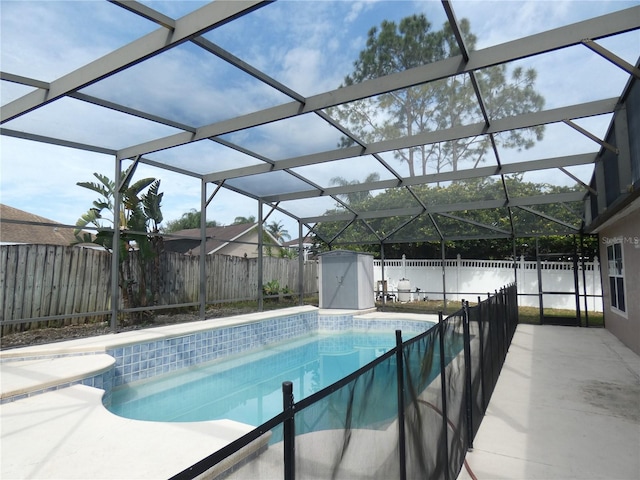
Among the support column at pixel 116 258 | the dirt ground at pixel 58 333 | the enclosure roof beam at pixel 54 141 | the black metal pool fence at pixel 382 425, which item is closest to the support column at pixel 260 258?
the dirt ground at pixel 58 333

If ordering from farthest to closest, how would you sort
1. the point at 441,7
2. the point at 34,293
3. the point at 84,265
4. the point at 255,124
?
the point at 84,265, the point at 34,293, the point at 255,124, the point at 441,7

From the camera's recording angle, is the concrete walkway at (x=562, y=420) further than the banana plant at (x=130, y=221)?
No

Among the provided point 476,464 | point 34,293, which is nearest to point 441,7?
point 476,464

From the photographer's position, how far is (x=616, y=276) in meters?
7.39

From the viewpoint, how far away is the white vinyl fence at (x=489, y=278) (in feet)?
40.5

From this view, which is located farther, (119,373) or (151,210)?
(151,210)

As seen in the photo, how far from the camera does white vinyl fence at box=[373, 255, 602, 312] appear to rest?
12344 mm

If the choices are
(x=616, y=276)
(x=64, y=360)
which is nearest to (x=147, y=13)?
(x=64, y=360)

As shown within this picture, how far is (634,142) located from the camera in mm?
4438

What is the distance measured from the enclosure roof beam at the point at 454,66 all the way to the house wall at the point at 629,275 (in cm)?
302

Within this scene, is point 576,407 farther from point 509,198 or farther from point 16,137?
point 16,137

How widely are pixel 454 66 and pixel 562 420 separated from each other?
369 centimetres

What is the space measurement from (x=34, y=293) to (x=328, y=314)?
6668 mm

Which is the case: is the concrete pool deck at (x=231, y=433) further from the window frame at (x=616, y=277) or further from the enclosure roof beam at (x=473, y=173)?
the enclosure roof beam at (x=473, y=173)
